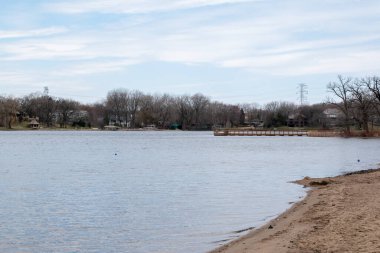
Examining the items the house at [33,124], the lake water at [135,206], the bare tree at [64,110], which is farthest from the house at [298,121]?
the lake water at [135,206]

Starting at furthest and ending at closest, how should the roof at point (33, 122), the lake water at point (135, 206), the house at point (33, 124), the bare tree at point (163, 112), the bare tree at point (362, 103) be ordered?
the bare tree at point (163, 112), the house at point (33, 124), the roof at point (33, 122), the bare tree at point (362, 103), the lake water at point (135, 206)

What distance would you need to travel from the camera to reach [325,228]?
46.1 ft

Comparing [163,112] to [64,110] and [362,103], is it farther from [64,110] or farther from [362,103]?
[362,103]

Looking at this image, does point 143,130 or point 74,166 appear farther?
point 143,130

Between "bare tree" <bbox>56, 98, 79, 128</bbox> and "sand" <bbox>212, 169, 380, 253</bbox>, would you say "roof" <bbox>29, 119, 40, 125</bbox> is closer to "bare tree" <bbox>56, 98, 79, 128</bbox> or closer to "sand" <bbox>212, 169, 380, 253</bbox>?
"bare tree" <bbox>56, 98, 79, 128</bbox>

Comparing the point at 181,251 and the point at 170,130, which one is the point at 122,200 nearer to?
the point at 181,251

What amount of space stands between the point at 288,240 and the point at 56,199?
13.5 metres

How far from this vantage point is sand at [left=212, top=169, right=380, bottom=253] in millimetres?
11727

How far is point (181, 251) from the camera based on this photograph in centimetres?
1411

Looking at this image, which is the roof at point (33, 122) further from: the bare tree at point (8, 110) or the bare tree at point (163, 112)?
the bare tree at point (163, 112)

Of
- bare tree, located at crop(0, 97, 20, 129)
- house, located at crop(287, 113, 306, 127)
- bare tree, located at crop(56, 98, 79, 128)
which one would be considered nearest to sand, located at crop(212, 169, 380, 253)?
bare tree, located at crop(0, 97, 20, 129)

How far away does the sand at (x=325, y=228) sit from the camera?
1173 cm

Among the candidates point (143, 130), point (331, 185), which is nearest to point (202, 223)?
point (331, 185)

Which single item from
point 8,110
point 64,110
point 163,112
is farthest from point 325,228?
point 163,112
